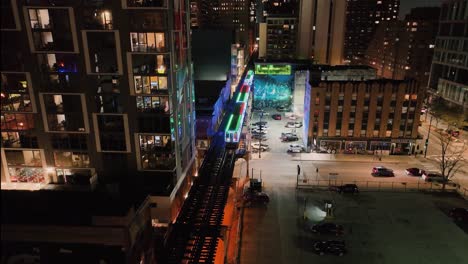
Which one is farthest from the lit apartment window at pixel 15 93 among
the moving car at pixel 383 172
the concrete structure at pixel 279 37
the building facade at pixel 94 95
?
the concrete structure at pixel 279 37

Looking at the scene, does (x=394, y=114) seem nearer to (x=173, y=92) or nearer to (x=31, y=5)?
(x=173, y=92)

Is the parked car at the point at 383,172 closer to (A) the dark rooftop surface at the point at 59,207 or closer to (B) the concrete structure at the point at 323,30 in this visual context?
(A) the dark rooftop surface at the point at 59,207

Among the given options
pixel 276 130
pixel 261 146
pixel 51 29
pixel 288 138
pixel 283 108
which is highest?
pixel 51 29

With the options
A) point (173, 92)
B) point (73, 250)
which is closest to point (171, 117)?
point (173, 92)

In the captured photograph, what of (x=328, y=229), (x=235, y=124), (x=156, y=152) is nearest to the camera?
(x=156, y=152)

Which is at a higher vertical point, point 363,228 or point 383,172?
point 383,172

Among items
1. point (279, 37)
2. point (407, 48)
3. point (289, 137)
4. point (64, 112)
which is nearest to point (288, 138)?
point (289, 137)

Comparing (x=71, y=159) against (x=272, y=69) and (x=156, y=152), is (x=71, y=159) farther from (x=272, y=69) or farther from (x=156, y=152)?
(x=272, y=69)

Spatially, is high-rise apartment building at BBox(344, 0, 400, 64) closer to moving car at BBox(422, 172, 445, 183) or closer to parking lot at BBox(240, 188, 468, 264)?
moving car at BBox(422, 172, 445, 183)
